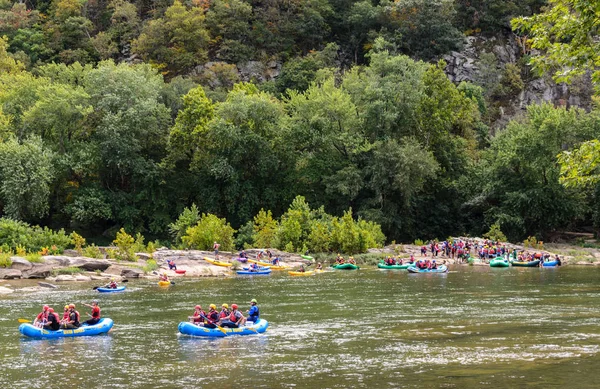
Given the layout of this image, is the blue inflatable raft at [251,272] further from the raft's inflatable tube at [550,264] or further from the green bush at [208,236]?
the raft's inflatable tube at [550,264]

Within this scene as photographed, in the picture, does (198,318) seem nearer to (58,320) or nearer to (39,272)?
(58,320)

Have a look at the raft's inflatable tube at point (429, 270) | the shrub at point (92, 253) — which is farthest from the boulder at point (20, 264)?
the raft's inflatable tube at point (429, 270)

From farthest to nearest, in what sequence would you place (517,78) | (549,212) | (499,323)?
(517,78), (549,212), (499,323)

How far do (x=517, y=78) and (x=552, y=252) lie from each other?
40.2 meters

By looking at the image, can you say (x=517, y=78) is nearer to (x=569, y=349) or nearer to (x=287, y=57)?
(x=287, y=57)

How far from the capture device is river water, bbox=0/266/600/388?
20.7 metres

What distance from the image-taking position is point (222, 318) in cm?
2873

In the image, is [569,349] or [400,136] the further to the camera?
[400,136]

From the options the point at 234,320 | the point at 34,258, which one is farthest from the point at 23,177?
the point at 234,320

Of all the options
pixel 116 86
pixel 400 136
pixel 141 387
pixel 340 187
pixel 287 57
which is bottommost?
pixel 141 387

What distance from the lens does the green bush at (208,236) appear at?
59.0 m

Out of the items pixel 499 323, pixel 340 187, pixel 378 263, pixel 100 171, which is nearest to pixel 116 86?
pixel 100 171

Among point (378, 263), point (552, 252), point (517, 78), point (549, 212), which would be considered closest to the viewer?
point (378, 263)

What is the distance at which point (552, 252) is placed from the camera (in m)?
63.9
